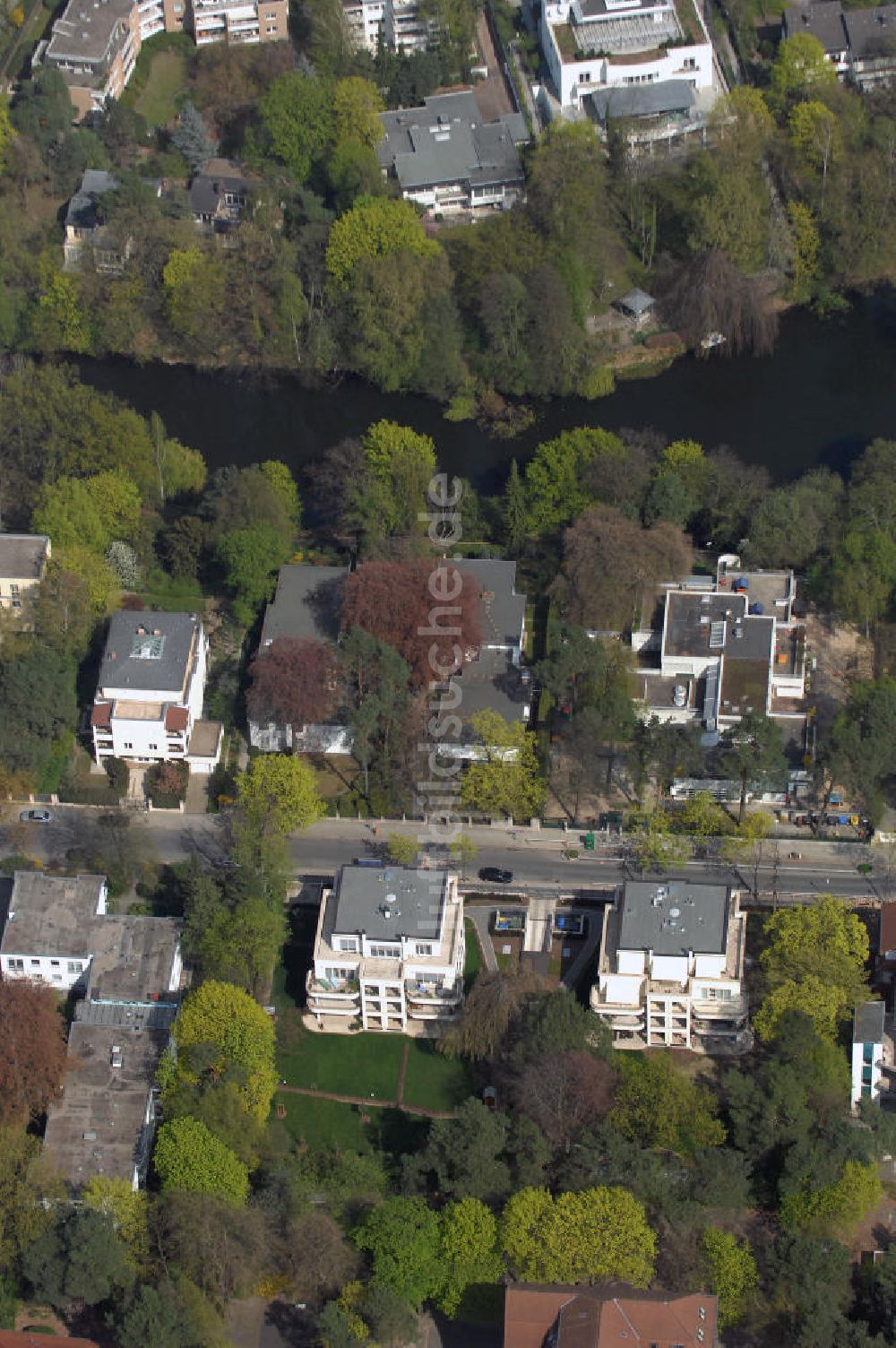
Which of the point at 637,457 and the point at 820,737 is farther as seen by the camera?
the point at 637,457

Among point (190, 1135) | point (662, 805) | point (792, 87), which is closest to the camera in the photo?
point (190, 1135)

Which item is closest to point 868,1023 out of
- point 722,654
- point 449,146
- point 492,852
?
point 492,852

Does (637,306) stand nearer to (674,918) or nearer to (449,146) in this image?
(449,146)

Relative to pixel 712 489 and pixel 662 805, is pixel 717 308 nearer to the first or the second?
pixel 712 489

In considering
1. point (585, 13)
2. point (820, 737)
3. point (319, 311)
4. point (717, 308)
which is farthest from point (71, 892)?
point (585, 13)

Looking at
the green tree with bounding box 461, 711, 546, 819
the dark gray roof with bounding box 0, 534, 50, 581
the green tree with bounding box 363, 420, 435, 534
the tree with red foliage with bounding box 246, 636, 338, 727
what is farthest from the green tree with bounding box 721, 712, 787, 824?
the dark gray roof with bounding box 0, 534, 50, 581

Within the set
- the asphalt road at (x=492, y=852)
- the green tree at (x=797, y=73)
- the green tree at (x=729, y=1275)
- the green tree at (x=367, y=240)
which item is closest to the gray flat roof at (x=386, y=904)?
the asphalt road at (x=492, y=852)

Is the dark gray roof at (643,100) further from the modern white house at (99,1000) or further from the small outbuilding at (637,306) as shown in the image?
the modern white house at (99,1000)
